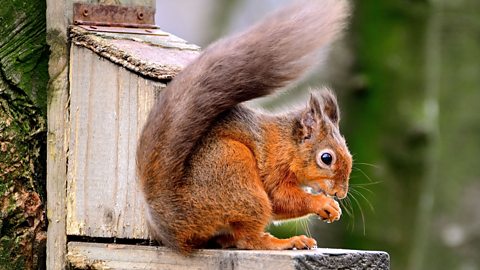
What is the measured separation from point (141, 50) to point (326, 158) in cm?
54

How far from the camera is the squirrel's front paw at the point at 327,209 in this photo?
2.67 metres

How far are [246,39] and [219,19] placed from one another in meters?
6.38

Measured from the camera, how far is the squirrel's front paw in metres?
2.67

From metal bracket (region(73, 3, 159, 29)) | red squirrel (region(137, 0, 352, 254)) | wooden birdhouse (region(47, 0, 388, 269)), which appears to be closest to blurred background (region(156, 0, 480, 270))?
metal bracket (region(73, 3, 159, 29))

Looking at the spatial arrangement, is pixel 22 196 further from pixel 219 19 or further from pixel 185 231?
pixel 219 19

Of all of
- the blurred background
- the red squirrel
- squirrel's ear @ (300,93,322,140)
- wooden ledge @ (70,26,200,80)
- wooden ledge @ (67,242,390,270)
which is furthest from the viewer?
the blurred background

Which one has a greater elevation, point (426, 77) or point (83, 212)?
point (426, 77)

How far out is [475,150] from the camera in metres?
8.53

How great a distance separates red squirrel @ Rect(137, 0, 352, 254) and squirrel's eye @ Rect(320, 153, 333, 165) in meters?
0.15

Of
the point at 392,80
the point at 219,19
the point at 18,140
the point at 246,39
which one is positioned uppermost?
the point at 219,19

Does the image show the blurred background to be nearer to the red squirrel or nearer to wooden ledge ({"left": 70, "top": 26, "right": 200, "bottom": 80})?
wooden ledge ({"left": 70, "top": 26, "right": 200, "bottom": 80})

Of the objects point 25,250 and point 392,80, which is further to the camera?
point 392,80

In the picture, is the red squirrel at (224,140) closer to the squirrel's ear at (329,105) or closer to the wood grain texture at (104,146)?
the wood grain texture at (104,146)

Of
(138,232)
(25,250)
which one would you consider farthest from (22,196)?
(138,232)
